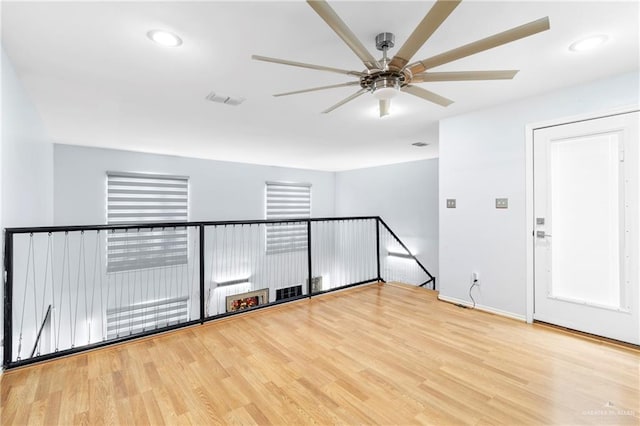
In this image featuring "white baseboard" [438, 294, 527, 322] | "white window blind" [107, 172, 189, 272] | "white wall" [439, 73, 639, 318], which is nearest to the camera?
"white wall" [439, 73, 639, 318]

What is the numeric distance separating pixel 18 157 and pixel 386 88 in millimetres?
3062

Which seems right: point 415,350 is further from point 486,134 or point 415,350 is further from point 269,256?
point 269,256

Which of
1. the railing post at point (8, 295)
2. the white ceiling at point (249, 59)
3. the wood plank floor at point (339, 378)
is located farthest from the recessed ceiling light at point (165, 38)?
the wood plank floor at point (339, 378)

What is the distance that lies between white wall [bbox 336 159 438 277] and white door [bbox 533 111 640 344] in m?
3.51

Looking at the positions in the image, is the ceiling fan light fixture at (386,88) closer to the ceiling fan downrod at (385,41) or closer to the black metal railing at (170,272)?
the ceiling fan downrod at (385,41)

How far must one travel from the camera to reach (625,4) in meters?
1.72

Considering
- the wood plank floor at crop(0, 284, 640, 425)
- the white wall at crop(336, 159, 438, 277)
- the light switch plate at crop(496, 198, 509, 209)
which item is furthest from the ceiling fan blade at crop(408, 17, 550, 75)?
the white wall at crop(336, 159, 438, 277)

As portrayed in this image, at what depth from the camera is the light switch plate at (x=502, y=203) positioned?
3.29m

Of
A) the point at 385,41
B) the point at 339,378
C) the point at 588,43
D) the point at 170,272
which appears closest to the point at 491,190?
the point at 588,43

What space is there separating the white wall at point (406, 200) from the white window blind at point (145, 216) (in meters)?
4.52

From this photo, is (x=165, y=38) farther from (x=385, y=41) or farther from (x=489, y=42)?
(x=489, y=42)

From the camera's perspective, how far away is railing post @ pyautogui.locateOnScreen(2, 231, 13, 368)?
6.95 feet

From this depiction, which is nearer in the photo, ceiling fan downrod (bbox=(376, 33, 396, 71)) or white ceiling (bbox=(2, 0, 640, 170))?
white ceiling (bbox=(2, 0, 640, 170))

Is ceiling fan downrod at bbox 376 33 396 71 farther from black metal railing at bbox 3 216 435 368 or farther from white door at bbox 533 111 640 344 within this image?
black metal railing at bbox 3 216 435 368
